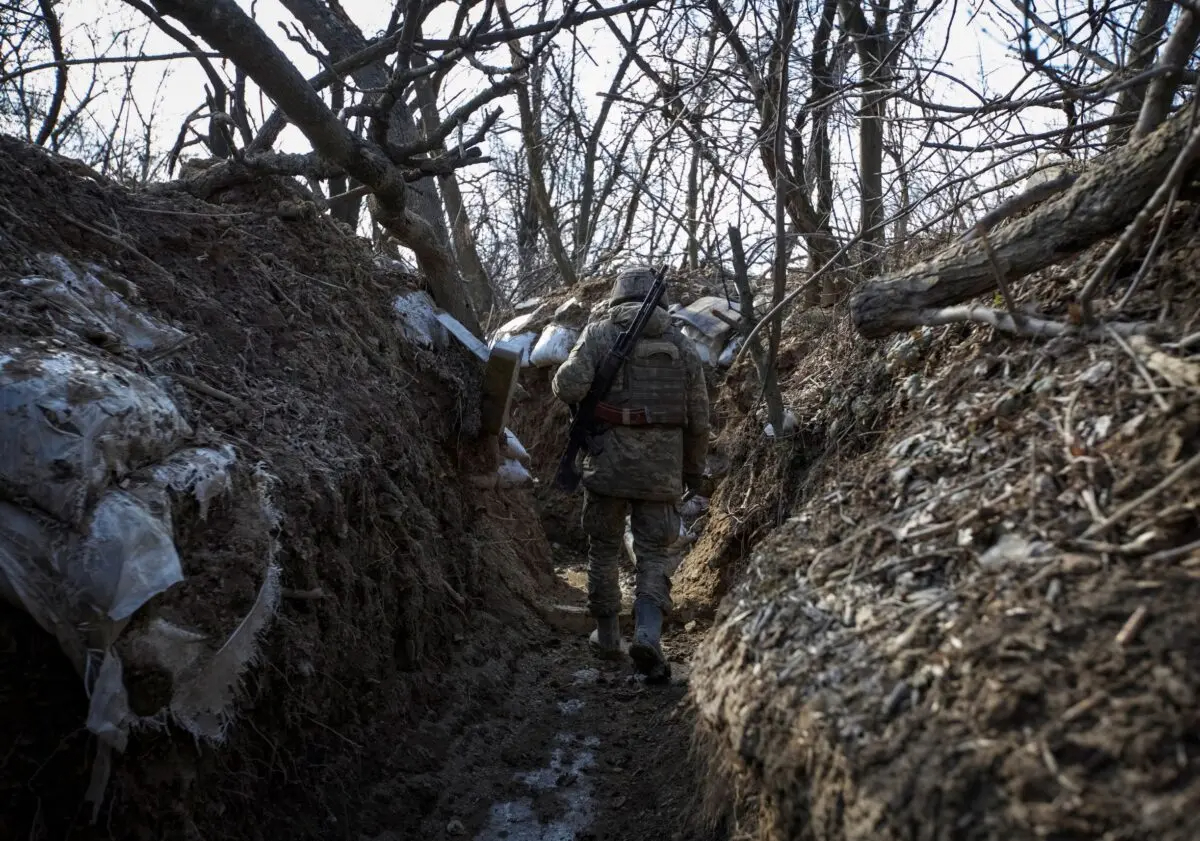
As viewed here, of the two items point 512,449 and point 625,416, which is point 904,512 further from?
point 512,449

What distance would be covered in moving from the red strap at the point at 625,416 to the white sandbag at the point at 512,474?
3.16 feet

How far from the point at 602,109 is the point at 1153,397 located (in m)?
10.2

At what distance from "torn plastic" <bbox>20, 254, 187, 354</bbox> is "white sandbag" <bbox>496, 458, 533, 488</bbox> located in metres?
2.57

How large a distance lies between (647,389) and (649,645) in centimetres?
149

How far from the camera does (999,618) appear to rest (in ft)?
6.90

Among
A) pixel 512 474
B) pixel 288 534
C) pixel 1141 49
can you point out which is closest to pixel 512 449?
pixel 512 474

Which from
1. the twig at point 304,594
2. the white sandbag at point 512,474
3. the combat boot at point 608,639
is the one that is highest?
the white sandbag at point 512,474

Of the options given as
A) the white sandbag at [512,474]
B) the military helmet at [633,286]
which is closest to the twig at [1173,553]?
the military helmet at [633,286]

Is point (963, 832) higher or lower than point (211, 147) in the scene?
lower

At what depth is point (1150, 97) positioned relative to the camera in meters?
3.42

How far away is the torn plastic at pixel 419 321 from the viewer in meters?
5.67

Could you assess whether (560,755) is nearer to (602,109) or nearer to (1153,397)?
(1153,397)

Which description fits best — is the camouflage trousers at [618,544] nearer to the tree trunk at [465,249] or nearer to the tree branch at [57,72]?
the tree branch at [57,72]

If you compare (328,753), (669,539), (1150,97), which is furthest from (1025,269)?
(328,753)
